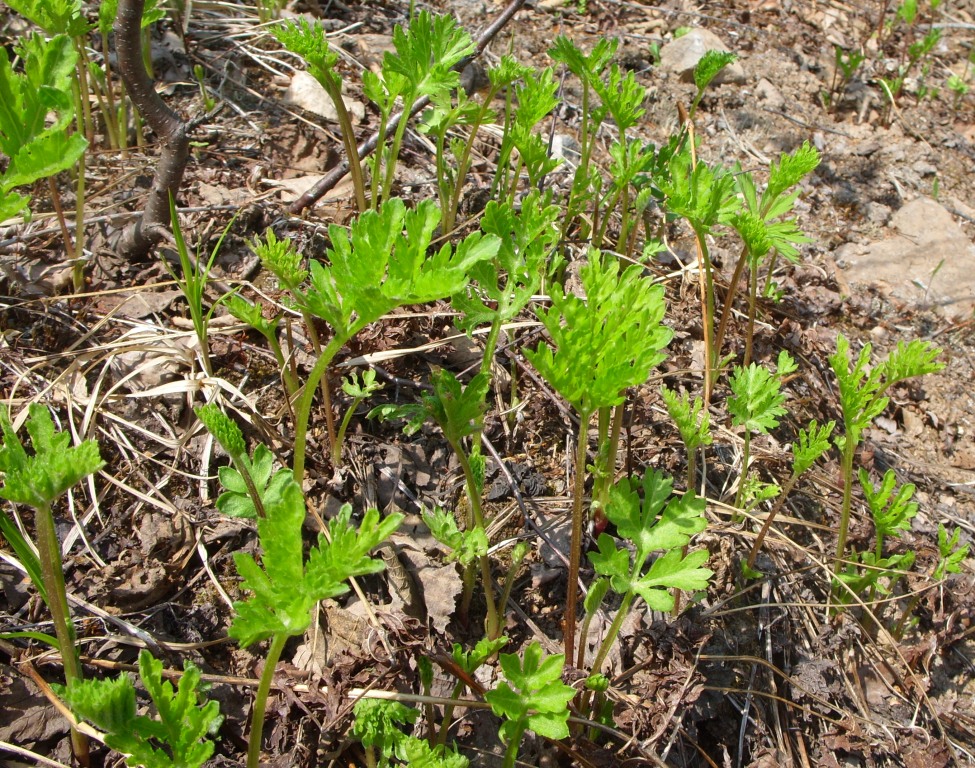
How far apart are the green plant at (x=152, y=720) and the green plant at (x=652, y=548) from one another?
1.06 meters

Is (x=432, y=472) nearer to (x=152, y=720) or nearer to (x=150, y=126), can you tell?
(x=152, y=720)

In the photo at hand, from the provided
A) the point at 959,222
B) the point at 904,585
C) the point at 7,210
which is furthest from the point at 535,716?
the point at 959,222

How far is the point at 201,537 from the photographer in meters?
2.48

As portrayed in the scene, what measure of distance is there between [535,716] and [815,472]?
1893 mm

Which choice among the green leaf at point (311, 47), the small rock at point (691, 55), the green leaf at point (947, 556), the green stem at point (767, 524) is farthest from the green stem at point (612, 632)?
the small rock at point (691, 55)

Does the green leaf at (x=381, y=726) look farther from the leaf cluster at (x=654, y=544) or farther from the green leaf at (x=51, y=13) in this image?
the green leaf at (x=51, y=13)

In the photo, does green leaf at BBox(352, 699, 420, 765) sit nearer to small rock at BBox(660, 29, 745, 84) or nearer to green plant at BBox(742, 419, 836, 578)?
green plant at BBox(742, 419, 836, 578)

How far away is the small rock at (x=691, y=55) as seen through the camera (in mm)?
4715

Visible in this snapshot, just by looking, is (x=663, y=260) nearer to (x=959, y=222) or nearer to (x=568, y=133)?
(x=568, y=133)

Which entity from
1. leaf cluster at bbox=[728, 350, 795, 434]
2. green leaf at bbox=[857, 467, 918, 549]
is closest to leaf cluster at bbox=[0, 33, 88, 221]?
leaf cluster at bbox=[728, 350, 795, 434]

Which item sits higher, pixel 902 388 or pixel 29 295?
pixel 29 295

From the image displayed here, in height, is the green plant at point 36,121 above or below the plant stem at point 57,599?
above

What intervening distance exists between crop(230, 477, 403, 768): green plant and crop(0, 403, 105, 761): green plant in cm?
50

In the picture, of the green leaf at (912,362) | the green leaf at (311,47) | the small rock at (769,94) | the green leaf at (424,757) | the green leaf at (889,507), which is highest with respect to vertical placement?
the green leaf at (311,47)
